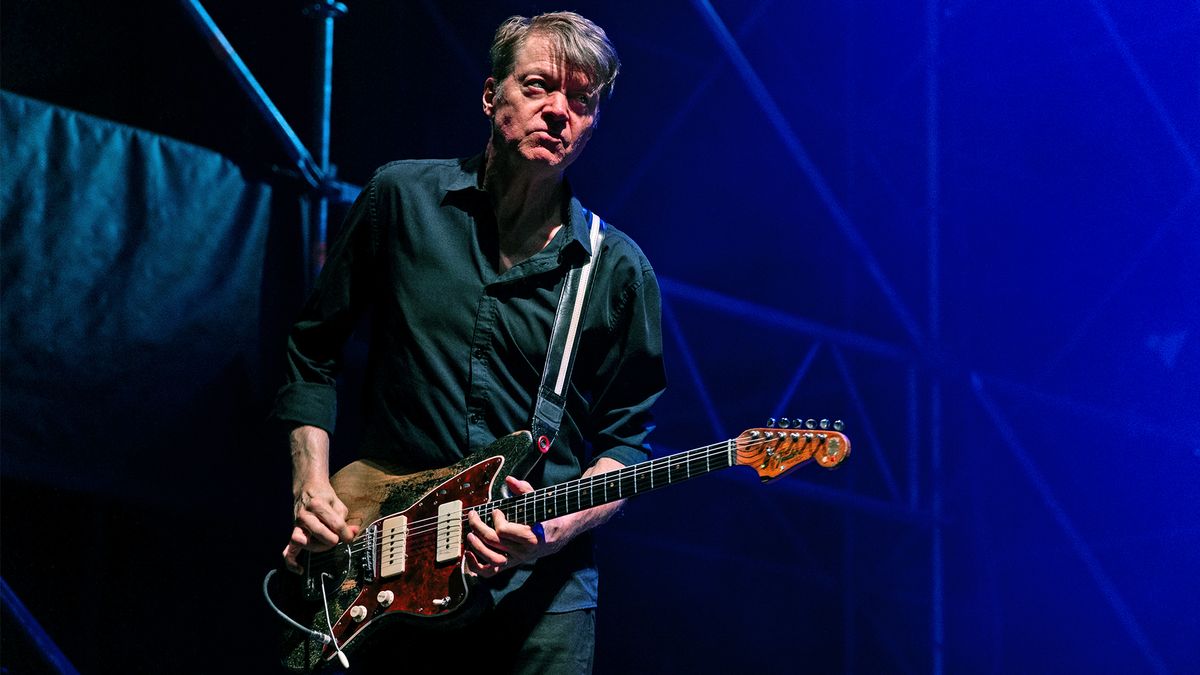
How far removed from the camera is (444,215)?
310cm

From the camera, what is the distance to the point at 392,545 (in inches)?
112

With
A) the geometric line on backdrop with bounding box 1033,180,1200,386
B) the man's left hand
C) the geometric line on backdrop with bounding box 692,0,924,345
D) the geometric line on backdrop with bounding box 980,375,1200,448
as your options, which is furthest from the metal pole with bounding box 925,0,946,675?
the man's left hand

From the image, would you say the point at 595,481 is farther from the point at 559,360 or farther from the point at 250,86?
the point at 250,86

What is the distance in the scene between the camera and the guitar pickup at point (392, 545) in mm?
2803

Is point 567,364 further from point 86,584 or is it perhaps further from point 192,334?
point 86,584

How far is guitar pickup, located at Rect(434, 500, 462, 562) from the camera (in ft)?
8.94

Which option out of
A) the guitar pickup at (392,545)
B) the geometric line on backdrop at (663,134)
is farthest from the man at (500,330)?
the geometric line on backdrop at (663,134)

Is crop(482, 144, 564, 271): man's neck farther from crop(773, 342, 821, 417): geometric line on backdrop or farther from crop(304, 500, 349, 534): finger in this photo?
crop(773, 342, 821, 417): geometric line on backdrop

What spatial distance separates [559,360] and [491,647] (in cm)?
66

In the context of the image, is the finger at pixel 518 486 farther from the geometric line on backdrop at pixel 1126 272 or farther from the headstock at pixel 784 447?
the geometric line on backdrop at pixel 1126 272

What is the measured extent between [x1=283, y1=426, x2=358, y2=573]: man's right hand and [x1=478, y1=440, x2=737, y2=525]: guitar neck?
0.33m

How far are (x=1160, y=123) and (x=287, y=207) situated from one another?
13.6ft

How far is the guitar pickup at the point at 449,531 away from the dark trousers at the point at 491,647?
160 millimetres

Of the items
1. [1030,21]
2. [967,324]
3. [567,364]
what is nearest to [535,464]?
[567,364]
